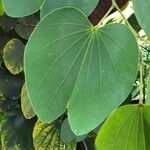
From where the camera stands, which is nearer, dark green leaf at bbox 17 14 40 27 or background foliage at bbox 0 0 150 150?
background foliage at bbox 0 0 150 150

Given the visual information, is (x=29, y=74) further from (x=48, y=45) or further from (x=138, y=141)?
(x=138, y=141)

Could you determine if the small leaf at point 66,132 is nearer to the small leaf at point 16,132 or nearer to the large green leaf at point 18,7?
the small leaf at point 16,132

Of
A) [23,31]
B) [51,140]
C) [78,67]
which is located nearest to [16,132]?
[51,140]

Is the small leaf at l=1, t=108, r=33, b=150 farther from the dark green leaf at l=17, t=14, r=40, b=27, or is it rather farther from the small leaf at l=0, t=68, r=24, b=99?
the dark green leaf at l=17, t=14, r=40, b=27

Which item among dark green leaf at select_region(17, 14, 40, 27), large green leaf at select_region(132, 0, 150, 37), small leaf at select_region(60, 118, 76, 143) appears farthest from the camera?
dark green leaf at select_region(17, 14, 40, 27)

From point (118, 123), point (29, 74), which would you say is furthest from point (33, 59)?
point (118, 123)

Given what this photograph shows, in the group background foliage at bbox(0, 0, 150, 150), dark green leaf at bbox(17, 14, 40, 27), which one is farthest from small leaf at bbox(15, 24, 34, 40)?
background foliage at bbox(0, 0, 150, 150)

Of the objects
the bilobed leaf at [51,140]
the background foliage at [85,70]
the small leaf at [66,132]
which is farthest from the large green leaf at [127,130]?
the bilobed leaf at [51,140]
